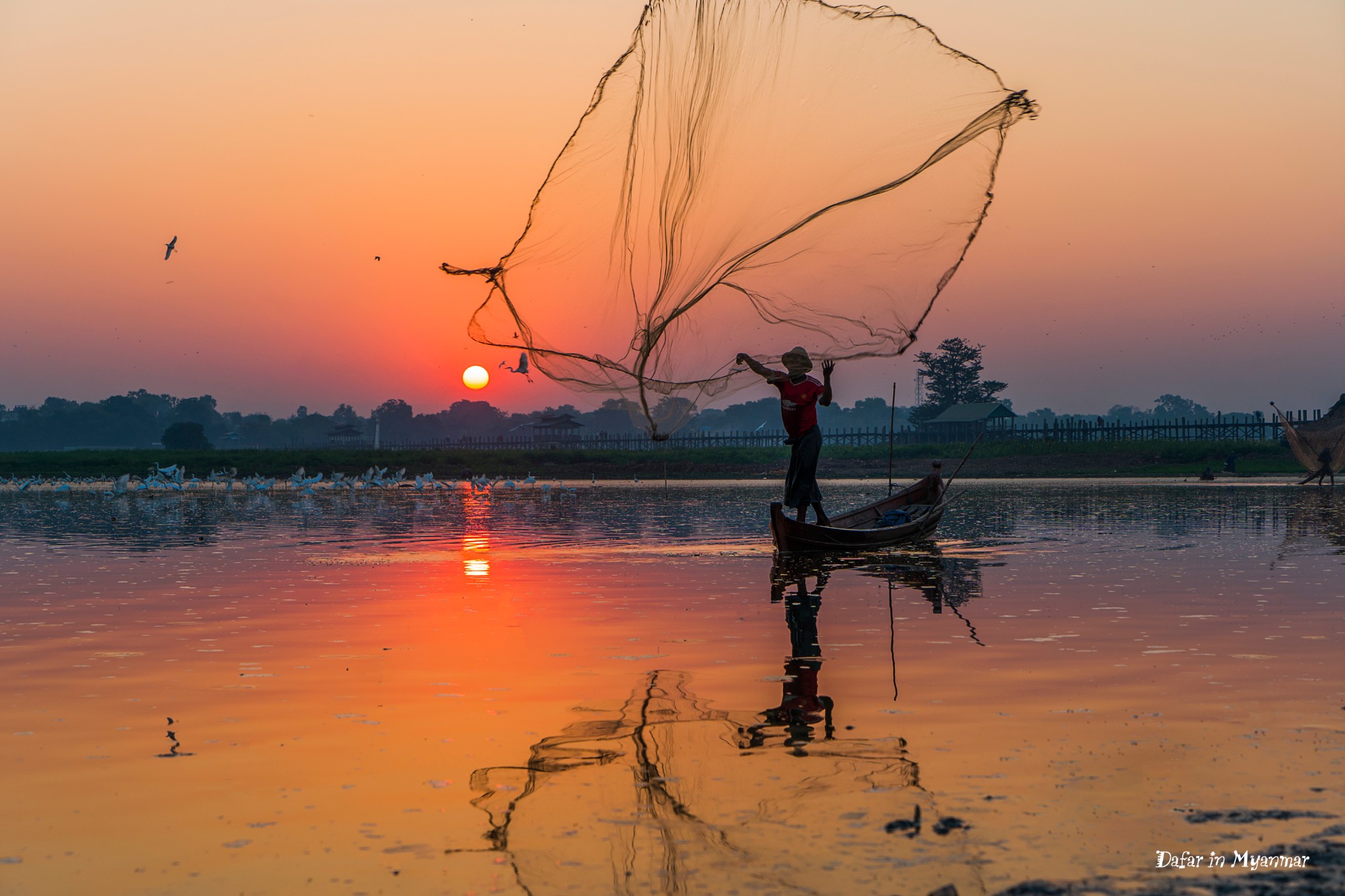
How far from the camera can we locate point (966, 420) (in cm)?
11188

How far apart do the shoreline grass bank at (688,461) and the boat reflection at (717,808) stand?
237 ft

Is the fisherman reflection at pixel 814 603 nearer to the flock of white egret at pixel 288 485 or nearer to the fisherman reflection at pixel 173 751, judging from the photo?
the fisherman reflection at pixel 173 751

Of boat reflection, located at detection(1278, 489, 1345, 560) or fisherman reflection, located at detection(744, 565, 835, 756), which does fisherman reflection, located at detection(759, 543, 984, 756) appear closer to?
fisherman reflection, located at detection(744, 565, 835, 756)

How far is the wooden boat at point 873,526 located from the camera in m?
19.0

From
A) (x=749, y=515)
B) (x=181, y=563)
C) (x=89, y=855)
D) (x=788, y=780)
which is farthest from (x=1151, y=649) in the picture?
(x=749, y=515)

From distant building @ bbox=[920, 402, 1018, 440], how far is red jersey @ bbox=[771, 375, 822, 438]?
9289 centimetres

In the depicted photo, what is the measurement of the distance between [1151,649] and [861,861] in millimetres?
6140

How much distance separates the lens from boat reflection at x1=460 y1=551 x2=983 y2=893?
485 cm

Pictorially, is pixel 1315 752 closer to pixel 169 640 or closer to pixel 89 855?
pixel 89 855

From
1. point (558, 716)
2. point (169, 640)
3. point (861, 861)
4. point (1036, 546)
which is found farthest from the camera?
point (1036, 546)

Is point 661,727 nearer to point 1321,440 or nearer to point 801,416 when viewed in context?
point 801,416

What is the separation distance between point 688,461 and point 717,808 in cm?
8776

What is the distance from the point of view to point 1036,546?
21.6 meters

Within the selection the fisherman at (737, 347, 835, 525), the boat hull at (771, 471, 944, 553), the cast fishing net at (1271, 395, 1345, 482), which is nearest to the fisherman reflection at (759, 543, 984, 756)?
the boat hull at (771, 471, 944, 553)
